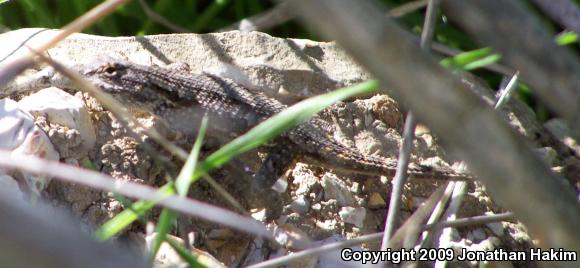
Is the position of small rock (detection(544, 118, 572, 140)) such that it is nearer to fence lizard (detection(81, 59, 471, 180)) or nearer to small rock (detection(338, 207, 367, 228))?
fence lizard (detection(81, 59, 471, 180))

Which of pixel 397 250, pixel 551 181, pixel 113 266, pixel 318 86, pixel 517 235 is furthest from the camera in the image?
pixel 318 86

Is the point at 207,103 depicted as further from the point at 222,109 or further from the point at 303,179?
the point at 303,179

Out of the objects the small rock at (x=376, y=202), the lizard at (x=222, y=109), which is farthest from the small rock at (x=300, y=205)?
the small rock at (x=376, y=202)

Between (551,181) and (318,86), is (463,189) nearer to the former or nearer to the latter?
(318,86)

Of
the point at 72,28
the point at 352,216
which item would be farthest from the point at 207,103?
the point at 72,28

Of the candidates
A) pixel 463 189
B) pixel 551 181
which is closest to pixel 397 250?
pixel 463 189

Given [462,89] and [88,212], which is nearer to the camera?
[462,89]

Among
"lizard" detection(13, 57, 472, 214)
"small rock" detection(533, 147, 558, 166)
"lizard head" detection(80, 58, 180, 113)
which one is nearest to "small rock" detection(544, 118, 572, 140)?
"small rock" detection(533, 147, 558, 166)
